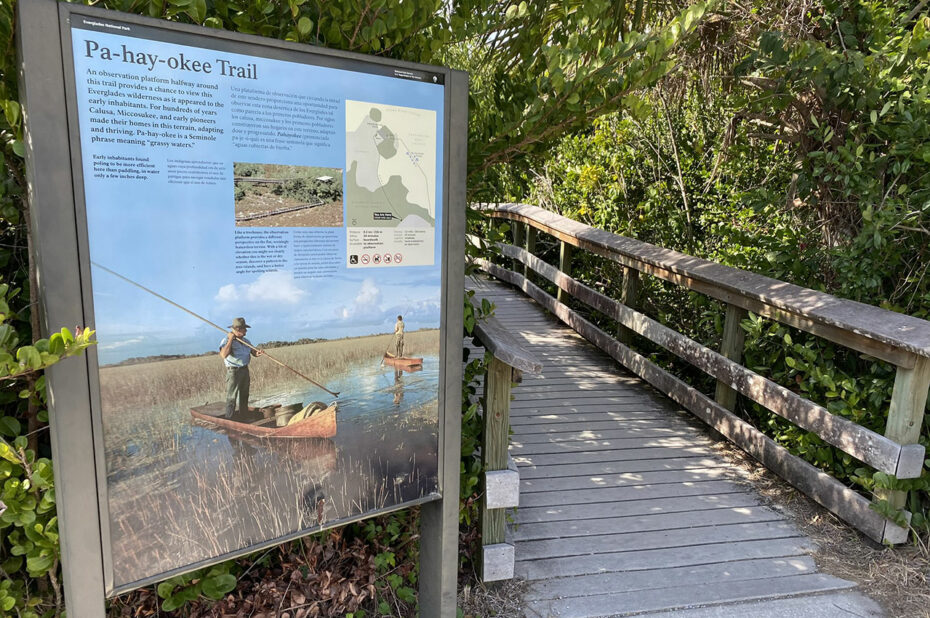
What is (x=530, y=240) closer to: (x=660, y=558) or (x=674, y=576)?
(x=660, y=558)

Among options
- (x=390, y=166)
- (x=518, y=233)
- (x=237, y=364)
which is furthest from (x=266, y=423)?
(x=518, y=233)

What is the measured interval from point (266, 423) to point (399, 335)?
1.58ft

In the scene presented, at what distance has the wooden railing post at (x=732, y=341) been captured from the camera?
4.05 meters

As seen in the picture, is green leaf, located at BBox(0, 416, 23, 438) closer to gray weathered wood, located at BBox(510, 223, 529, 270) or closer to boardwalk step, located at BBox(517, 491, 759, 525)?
boardwalk step, located at BBox(517, 491, 759, 525)

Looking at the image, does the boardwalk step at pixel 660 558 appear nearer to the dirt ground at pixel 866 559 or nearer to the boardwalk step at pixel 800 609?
the dirt ground at pixel 866 559

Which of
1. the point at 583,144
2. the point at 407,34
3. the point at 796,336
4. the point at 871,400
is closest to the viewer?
the point at 407,34

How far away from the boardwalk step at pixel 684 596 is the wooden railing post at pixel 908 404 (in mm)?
550

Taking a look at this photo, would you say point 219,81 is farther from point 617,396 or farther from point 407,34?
point 617,396

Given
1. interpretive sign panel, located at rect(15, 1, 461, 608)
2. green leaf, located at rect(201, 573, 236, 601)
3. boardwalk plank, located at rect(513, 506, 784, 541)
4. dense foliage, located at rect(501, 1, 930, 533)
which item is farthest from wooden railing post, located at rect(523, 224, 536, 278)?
green leaf, located at rect(201, 573, 236, 601)

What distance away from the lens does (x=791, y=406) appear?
11.4 feet

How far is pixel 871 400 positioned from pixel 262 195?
301cm

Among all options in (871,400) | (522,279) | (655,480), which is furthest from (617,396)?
(522,279)

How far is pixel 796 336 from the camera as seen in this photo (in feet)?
12.6

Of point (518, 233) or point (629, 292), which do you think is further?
point (518, 233)
